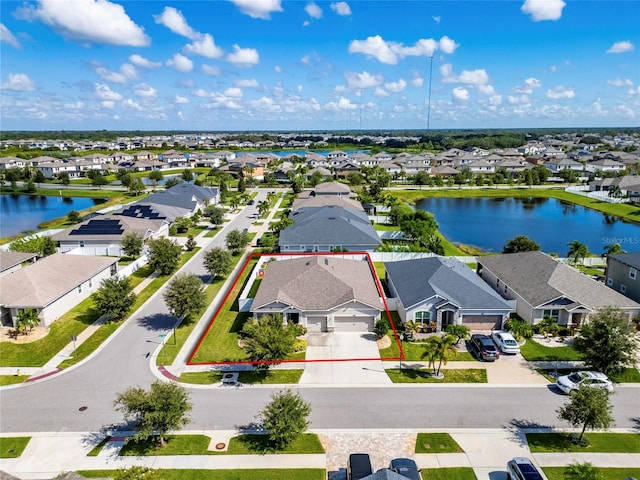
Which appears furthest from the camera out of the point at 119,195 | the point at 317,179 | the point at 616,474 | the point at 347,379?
the point at 317,179

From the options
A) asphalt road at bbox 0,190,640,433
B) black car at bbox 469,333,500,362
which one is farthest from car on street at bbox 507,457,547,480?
black car at bbox 469,333,500,362

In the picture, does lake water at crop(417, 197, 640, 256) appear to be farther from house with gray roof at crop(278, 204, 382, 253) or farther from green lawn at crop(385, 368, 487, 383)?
green lawn at crop(385, 368, 487, 383)

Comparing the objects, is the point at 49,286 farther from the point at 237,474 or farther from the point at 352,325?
the point at 237,474

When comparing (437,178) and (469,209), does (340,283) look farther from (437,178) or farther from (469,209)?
(437,178)

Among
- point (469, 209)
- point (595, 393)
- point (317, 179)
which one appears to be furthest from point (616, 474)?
point (317, 179)

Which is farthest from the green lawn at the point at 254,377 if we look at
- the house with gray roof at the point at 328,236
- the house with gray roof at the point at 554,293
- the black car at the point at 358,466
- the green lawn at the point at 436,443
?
the house with gray roof at the point at 328,236
